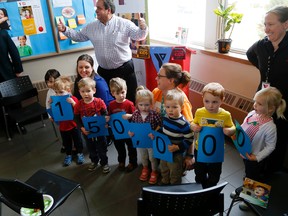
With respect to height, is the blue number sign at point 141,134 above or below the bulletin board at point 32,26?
below

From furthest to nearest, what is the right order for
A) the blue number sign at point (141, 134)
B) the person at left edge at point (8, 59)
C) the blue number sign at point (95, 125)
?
the person at left edge at point (8, 59)
the blue number sign at point (95, 125)
the blue number sign at point (141, 134)

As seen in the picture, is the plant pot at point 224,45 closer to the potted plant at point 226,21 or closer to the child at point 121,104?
the potted plant at point 226,21

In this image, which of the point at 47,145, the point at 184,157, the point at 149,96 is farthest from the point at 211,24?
the point at 47,145

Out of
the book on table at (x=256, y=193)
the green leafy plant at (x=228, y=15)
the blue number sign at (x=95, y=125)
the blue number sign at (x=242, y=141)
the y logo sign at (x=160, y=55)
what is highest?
the green leafy plant at (x=228, y=15)

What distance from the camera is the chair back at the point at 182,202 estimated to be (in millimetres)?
1346

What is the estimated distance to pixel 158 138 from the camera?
2152 mm

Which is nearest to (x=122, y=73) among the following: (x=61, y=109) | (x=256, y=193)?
(x=61, y=109)

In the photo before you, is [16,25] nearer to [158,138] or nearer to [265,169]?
[158,138]

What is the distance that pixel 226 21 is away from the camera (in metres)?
3.16

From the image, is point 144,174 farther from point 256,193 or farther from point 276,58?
point 276,58

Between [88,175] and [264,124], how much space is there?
75.1 inches

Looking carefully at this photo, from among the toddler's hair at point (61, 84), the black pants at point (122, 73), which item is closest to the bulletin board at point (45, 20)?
the black pants at point (122, 73)

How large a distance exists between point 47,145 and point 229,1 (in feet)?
9.96

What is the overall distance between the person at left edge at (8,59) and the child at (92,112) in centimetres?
171
